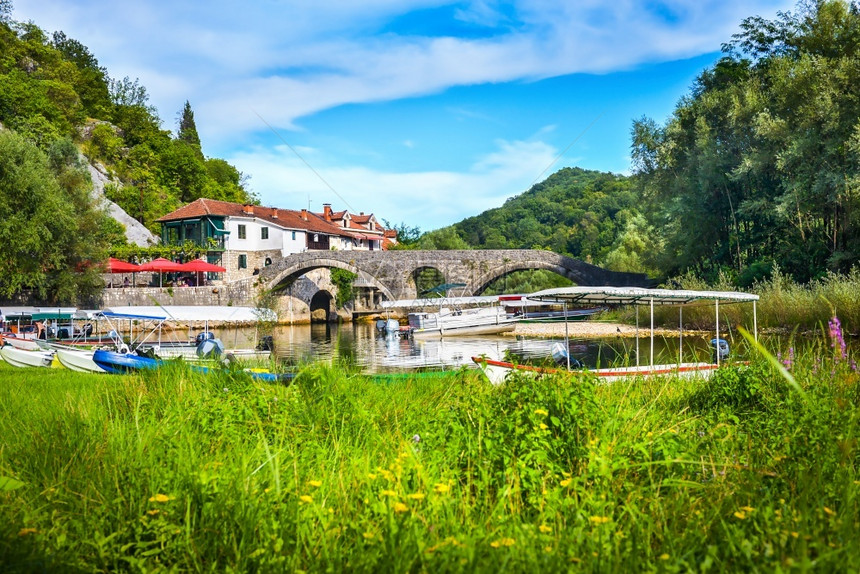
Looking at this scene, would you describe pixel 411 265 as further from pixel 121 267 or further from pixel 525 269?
pixel 121 267

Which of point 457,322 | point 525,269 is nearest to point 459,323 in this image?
point 457,322

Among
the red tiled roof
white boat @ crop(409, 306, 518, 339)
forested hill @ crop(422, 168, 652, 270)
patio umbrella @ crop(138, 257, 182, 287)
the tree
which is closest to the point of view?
the tree

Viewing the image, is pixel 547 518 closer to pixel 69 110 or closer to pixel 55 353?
pixel 55 353

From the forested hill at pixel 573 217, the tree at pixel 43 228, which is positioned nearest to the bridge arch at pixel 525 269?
the forested hill at pixel 573 217

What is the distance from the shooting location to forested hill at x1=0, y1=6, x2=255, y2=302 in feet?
82.6

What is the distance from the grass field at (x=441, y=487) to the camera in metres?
2.47

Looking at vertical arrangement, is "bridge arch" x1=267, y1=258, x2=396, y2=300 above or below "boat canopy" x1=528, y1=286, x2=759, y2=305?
above

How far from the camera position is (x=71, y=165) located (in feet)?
109

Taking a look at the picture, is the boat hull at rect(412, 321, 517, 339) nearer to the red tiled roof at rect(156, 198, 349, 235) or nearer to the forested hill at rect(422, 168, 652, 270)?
the red tiled roof at rect(156, 198, 349, 235)

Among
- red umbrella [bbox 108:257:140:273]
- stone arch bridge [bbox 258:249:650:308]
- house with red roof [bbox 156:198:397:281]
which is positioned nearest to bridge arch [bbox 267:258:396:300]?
stone arch bridge [bbox 258:249:650:308]

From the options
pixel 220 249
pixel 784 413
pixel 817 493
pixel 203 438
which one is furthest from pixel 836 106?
pixel 220 249

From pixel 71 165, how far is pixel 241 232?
46.1ft

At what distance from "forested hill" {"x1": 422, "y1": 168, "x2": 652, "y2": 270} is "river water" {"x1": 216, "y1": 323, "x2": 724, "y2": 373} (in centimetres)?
2688

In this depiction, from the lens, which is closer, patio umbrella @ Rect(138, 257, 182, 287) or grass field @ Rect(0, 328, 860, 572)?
grass field @ Rect(0, 328, 860, 572)
